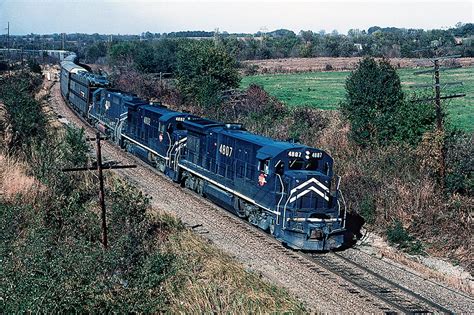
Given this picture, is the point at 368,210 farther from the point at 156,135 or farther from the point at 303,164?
the point at 156,135

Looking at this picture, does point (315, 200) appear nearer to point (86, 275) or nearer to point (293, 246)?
point (293, 246)

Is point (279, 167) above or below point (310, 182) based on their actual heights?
above

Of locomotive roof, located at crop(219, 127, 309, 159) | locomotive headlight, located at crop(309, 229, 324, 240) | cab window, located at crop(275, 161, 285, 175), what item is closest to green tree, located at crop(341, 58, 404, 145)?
locomotive roof, located at crop(219, 127, 309, 159)

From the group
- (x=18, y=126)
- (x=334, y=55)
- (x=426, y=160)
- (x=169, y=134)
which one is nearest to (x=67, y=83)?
(x=18, y=126)

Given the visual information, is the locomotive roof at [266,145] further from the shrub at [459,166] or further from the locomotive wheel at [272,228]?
the shrub at [459,166]

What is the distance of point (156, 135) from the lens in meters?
28.9

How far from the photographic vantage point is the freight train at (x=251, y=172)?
702 inches

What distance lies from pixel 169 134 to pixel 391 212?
11.8 metres

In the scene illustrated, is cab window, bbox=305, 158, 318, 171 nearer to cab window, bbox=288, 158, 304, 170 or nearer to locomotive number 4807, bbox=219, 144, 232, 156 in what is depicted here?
cab window, bbox=288, 158, 304, 170

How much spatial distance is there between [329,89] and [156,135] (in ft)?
138

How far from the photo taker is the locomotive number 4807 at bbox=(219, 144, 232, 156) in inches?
858

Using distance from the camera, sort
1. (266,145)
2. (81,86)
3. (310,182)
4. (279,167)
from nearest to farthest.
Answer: (310,182) < (279,167) < (266,145) < (81,86)

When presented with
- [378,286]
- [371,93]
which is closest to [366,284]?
[378,286]

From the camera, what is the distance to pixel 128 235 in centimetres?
1655
